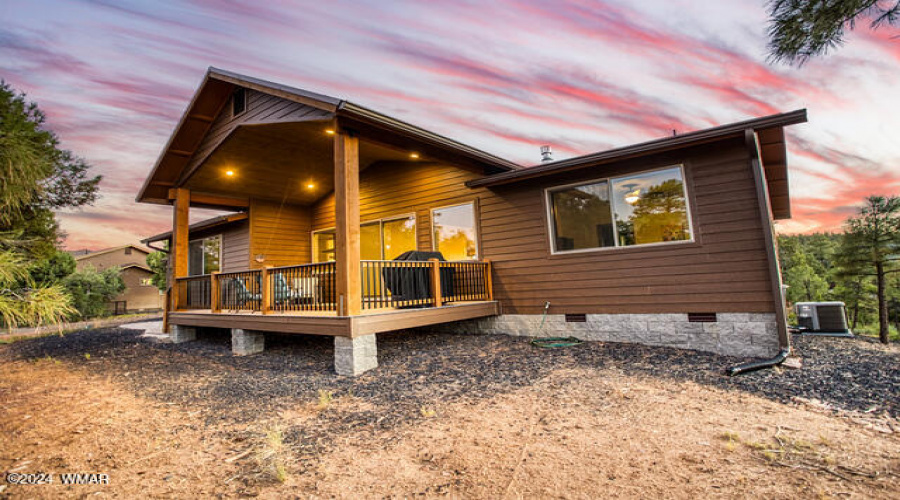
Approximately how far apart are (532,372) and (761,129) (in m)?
4.23

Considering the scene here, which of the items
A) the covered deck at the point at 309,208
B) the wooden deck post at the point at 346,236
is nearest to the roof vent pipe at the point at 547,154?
the covered deck at the point at 309,208

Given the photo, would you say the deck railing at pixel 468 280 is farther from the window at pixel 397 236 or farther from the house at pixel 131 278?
the house at pixel 131 278

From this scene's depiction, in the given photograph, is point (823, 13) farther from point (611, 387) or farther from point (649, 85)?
point (649, 85)

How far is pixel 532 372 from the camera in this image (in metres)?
4.55

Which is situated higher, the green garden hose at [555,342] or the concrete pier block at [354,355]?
the concrete pier block at [354,355]

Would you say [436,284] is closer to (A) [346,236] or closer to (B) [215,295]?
(A) [346,236]

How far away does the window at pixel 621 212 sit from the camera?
571cm

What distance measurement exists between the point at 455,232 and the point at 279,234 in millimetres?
5233

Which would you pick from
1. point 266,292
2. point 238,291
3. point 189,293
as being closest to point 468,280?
point 266,292

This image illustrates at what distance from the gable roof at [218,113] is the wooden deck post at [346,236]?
1.41 ft

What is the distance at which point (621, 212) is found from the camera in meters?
6.10

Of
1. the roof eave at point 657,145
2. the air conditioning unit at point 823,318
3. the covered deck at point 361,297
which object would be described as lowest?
the air conditioning unit at point 823,318

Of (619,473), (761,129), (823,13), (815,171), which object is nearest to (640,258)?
(761,129)

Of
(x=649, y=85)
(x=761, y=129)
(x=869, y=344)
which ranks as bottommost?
(x=869, y=344)
